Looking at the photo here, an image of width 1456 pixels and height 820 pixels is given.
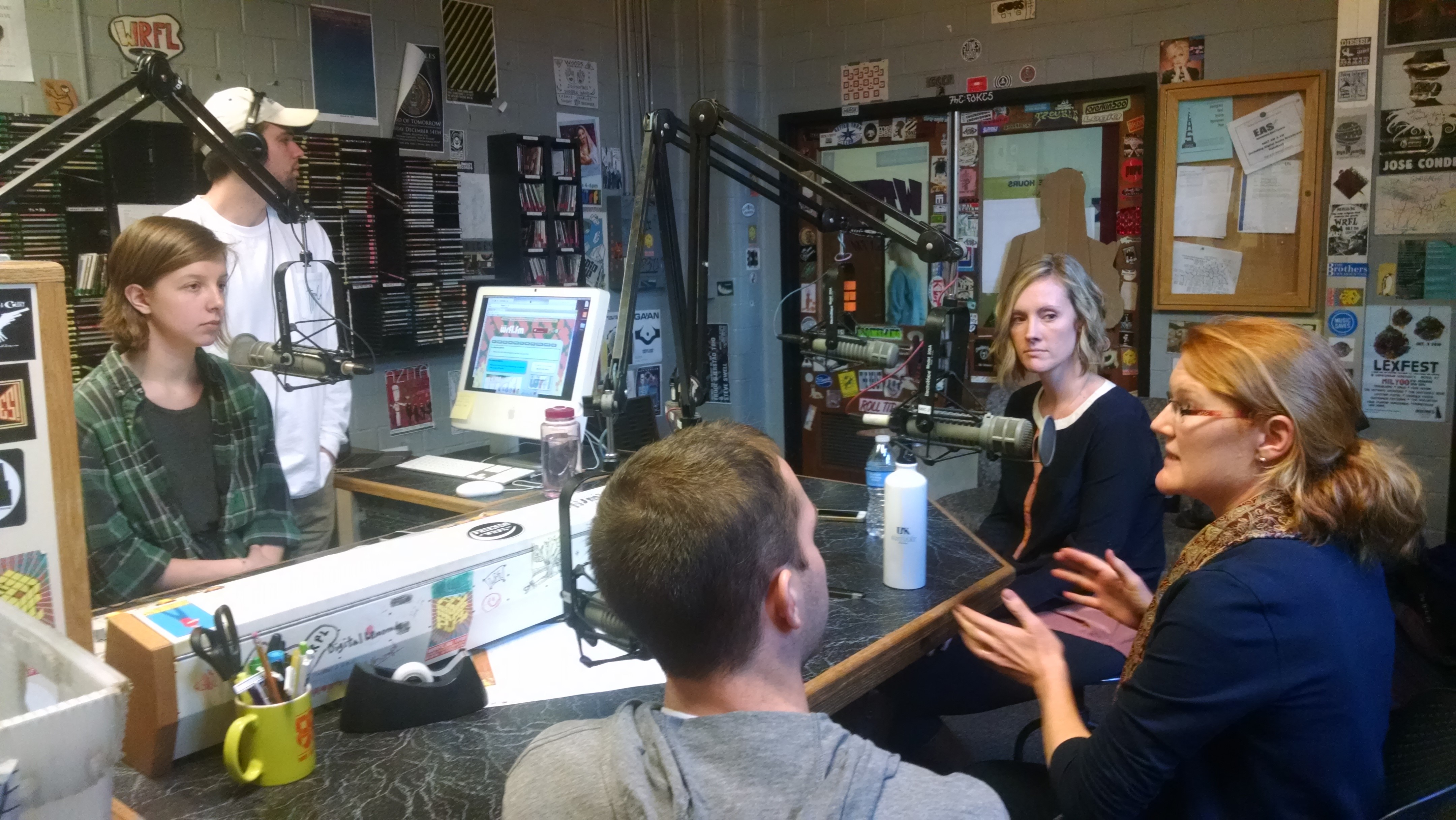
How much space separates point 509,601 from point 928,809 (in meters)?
0.88

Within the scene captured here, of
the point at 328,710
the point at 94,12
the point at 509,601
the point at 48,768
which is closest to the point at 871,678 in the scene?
the point at 509,601

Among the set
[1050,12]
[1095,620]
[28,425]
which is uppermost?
[1050,12]

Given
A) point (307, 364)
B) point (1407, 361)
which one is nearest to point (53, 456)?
point (307, 364)

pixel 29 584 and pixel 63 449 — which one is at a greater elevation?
pixel 63 449

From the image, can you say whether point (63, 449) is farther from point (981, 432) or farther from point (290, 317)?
A: point (290, 317)

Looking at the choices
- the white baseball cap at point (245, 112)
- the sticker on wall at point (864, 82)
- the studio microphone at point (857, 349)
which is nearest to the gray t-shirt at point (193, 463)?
the white baseball cap at point (245, 112)

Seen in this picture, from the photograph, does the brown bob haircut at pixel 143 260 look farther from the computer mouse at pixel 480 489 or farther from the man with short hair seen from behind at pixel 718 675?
the man with short hair seen from behind at pixel 718 675

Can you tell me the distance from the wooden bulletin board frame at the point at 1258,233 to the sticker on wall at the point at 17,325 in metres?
3.81

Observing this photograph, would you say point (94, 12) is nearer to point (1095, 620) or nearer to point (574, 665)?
point (574, 665)

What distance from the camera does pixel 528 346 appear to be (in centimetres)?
265

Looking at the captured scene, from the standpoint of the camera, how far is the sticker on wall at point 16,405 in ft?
3.41

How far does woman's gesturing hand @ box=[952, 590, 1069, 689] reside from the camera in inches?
58.7

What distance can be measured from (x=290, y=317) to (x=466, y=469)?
2.11ft

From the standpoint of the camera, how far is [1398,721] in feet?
3.98
